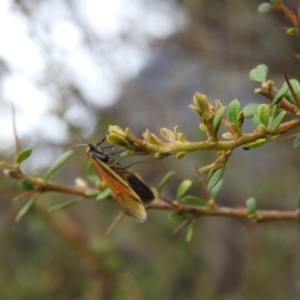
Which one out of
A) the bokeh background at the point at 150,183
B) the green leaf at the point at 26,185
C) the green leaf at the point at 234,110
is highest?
the green leaf at the point at 234,110

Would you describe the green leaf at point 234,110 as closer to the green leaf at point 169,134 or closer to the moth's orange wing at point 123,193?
the green leaf at point 169,134

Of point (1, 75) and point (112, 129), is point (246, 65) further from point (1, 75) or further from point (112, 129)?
point (112, 129)

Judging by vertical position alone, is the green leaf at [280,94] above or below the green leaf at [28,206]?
above

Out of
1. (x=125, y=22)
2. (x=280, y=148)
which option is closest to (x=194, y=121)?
(x=280, y=148)

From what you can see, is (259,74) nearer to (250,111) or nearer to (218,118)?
(250,111)

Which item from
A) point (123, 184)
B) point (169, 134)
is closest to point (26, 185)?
point (123, 184)

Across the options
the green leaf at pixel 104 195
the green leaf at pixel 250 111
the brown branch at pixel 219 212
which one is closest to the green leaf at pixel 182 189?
the brown branch at pixel 219 212

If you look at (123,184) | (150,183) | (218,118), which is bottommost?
(150,183)

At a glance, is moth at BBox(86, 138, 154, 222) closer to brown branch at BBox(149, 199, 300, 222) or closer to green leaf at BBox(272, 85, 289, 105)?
brown branch at BBox(149, 199, 300, 222)
